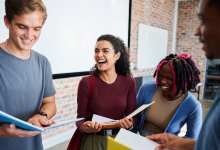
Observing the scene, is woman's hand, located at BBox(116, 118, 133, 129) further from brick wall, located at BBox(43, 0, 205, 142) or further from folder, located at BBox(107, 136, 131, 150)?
brick wall, located at BBox(43, 0, 205, 142)

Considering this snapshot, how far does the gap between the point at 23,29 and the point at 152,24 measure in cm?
561

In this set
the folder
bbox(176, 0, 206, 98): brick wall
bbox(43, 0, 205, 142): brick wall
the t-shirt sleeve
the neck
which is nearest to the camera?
the folder

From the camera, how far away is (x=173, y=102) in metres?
1.69

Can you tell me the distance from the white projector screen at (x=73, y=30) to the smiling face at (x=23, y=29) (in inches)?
65.8

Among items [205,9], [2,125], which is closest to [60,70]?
[2,125]

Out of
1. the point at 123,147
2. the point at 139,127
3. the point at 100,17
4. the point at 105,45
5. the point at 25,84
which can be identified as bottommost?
the point at 139,127

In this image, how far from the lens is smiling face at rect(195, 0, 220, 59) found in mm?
657

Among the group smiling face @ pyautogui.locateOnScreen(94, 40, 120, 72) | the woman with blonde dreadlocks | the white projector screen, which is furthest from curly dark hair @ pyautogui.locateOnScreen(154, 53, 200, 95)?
the white projector screen

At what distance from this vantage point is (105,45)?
1.75 metres

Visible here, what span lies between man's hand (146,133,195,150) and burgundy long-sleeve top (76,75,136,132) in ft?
1.65

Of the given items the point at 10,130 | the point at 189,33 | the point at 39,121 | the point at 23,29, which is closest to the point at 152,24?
the point at 189,33

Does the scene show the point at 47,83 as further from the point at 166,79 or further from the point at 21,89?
the point at 166,79

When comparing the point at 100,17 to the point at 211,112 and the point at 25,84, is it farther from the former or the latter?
the point at 211,112

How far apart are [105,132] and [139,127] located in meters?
0.31
